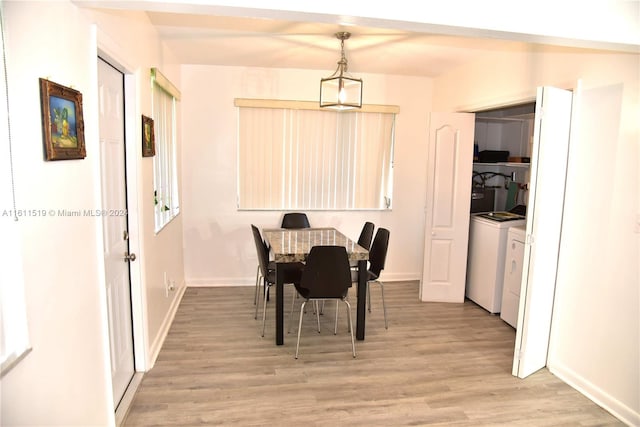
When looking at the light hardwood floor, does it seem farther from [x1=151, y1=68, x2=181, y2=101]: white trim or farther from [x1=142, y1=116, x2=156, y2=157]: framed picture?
[x1=151, y1=68, x2=181, y2=101]: white trim

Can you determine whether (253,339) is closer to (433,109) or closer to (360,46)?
(360,46)

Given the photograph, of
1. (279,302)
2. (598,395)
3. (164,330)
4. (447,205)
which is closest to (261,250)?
(279,302)

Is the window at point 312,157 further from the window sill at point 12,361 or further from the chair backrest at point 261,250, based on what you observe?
the window sill at point 12,361

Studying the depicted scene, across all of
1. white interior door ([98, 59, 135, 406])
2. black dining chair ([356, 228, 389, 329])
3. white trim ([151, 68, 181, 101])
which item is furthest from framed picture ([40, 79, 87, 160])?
black dining chair ([356, 228, 389, 329])

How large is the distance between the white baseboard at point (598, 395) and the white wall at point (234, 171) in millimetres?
2450

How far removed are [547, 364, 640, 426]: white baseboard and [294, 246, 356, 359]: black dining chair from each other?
1.48 metres

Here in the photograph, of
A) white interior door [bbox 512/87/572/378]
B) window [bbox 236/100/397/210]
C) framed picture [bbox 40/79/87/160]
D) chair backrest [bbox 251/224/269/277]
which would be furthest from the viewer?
window [bbox 236/100/397/210]

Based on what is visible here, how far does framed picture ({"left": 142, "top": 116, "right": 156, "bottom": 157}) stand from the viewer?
2848 millimetres

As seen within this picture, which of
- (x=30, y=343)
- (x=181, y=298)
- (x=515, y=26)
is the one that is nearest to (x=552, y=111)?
(x=515, y=26)

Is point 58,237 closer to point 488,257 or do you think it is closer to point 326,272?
point 326,272

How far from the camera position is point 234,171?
4797mm

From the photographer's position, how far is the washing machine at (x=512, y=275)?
3805 millimetres

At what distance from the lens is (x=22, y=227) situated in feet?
4.25

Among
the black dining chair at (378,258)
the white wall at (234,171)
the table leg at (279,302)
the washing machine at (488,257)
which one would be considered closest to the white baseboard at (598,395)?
the washing machine at (488,257)
